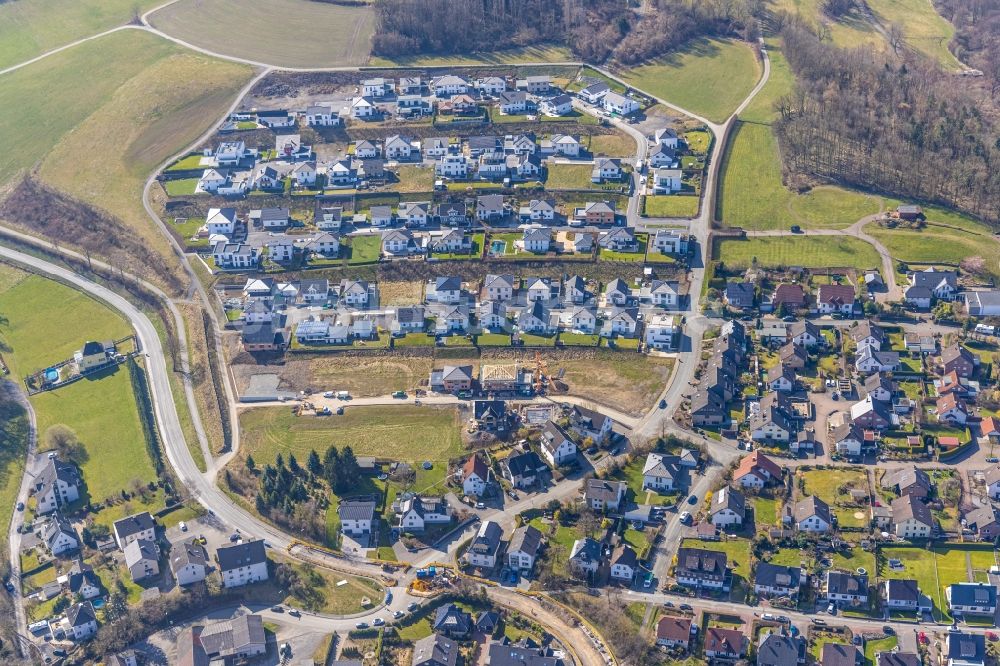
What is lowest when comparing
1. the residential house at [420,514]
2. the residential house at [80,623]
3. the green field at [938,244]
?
the residential house at [80,623]

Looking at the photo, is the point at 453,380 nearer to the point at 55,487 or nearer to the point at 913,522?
the point at 55,487

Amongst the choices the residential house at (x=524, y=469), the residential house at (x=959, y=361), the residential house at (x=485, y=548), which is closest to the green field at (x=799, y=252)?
the residential house at (x=959, y=361)

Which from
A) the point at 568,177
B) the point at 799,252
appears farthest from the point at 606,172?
the point at 799,252

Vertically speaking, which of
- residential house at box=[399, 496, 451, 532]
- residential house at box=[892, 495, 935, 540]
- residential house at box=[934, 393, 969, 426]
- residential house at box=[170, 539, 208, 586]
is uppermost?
residential house at box=[934, 393, 969, 426]

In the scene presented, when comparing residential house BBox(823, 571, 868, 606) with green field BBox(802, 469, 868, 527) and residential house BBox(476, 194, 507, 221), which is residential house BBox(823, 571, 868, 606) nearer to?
green field BBox(802, 469, 868, 527)

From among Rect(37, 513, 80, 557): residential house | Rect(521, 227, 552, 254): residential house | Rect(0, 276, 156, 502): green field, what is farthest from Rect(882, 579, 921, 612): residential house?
Rect(37, 513, 80, 557): residential house

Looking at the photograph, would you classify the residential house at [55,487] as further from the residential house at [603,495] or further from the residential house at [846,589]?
the residential house at [846,589]

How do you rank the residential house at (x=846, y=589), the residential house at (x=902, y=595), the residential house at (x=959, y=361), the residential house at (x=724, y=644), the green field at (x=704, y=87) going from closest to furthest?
the residential house at (x=724, y=644) → the residential house at (x=902, y=595) → the residential house at (x=846, y=589) → the residential house at (x=959, y=361) → the green field at (x=704, y=87)

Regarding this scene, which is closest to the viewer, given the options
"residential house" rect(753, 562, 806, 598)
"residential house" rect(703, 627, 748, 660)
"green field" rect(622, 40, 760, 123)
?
"residential house" rect(703, 627, 748, 660)
